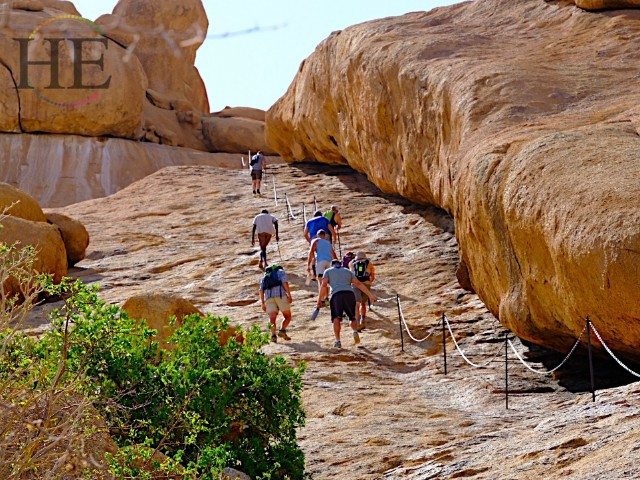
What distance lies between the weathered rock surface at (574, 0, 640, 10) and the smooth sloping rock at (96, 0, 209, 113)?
23.8 m

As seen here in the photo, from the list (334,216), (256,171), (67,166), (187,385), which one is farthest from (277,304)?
(67,166)

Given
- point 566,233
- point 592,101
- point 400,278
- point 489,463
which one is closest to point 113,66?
point 400,278

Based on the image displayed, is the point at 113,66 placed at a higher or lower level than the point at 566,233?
higher

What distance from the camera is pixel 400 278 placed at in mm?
16172

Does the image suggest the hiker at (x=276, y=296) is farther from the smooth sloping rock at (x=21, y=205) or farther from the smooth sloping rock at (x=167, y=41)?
the smooth sloping rock at (x=167, y=41)

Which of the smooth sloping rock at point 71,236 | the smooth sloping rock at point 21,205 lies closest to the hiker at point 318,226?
the smooth sloping rock at point 71,236

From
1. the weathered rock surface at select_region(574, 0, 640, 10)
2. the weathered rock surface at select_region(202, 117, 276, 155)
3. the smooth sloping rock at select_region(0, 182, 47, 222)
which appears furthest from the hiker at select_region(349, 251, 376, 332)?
the weathered rock surface at select_region(202, 117, 276, 155)

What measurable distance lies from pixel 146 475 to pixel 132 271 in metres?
12.8

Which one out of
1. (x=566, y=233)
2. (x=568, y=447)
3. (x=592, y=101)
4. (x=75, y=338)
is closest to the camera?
(x=568, y=447)

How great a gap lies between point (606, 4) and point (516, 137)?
6.70 metres

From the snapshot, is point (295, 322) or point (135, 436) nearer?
point (135, 436)

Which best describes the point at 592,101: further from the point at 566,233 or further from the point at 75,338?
the point at 75,338

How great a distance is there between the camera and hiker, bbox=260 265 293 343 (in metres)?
13.4

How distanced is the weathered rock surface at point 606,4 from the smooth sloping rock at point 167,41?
2377 cm
